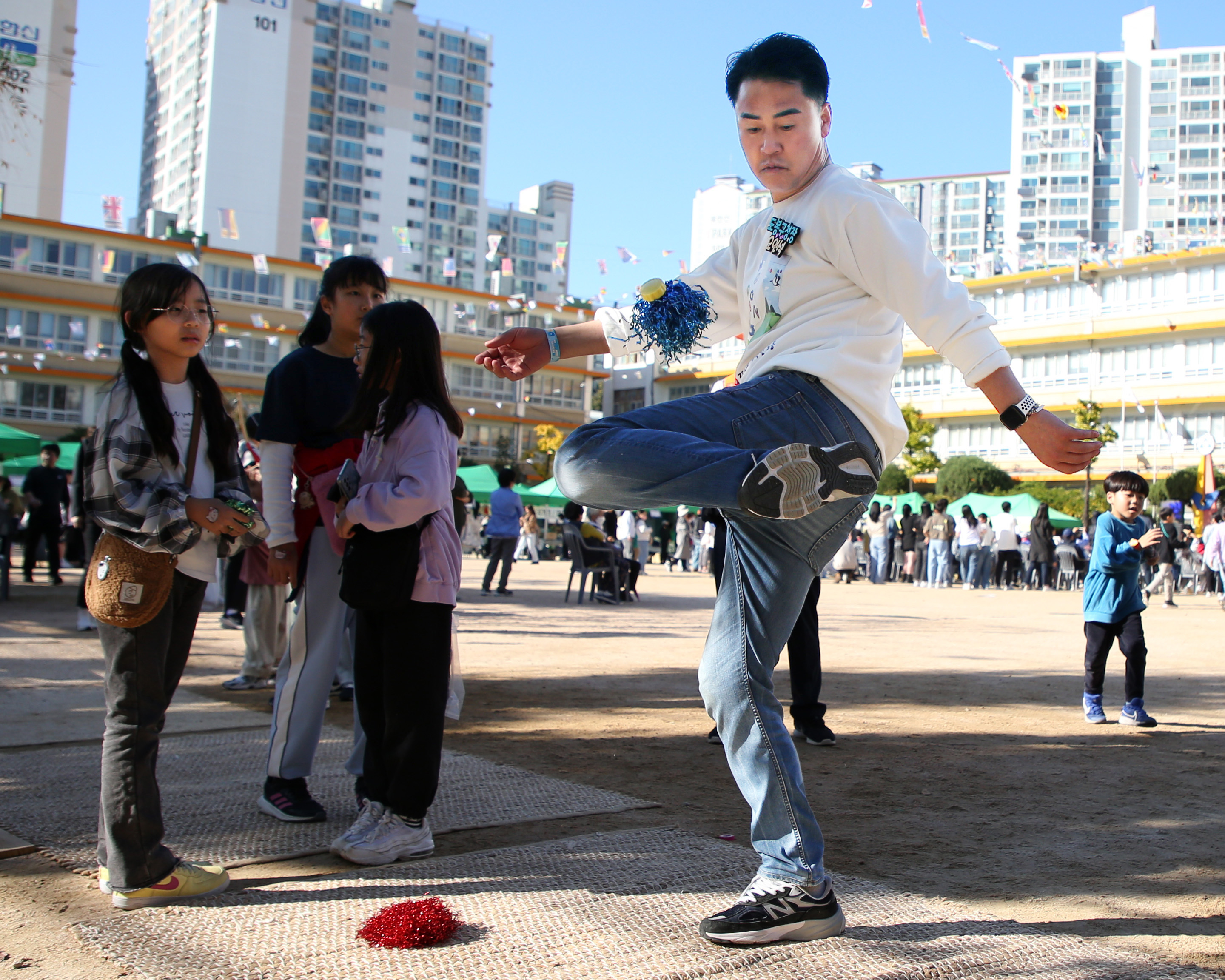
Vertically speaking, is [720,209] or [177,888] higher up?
[720,209]

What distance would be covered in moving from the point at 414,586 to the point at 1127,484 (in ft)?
15.0

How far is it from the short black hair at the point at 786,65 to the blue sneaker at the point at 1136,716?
450 cm

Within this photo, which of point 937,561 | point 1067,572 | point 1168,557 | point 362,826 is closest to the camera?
point 362,826

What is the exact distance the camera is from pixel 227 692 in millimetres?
6148

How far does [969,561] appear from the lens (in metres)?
24.5

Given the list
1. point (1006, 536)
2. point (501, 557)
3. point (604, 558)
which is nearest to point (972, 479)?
point (1006, 536)

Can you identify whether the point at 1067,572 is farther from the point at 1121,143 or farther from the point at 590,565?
the point at 1121,143

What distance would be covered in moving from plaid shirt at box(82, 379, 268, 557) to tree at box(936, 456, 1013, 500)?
50421 millimetres

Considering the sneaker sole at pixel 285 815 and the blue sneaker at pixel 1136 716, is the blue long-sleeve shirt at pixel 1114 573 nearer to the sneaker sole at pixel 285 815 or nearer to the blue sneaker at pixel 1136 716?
the blue sneaker at pixel 1136 716

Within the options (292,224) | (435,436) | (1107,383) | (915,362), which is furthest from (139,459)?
(292,224)

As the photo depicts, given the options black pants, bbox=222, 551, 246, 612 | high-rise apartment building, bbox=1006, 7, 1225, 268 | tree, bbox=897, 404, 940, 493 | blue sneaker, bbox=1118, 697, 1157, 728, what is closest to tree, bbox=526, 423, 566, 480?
tree, bbox=897, 404, 940, 493

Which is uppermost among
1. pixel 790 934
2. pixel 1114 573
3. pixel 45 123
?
pixel 45 123

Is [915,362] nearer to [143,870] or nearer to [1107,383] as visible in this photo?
[1107,383]

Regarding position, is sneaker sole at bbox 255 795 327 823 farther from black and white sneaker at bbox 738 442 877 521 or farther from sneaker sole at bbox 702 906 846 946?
black and white sneaker at bbox 738 442 877 521
